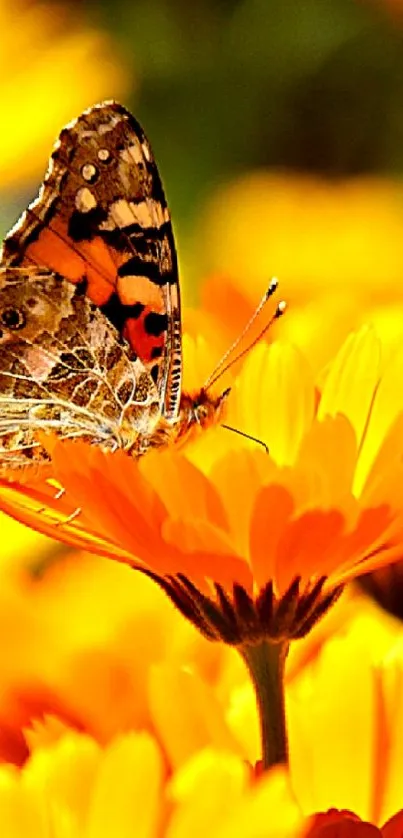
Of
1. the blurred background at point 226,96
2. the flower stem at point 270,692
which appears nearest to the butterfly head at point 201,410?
the flower stem at point 270,692

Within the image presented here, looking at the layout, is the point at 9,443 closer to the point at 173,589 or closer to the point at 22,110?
the point at 173,589

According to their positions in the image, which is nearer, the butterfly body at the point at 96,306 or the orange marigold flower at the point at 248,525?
the orange marigold flower at the point at 248,525

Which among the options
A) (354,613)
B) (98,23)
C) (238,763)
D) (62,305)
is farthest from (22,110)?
(238,763)

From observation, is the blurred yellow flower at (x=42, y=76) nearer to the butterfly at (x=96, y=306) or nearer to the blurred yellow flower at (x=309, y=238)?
the blurred yellow flower at (x=309, y=238)

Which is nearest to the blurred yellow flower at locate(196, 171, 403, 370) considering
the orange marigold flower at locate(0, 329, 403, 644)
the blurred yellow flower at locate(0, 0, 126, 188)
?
the blurred yellow flower at locate(0, 0, 126, 188)

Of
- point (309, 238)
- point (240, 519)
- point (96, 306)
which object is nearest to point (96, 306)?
point (96, 306)

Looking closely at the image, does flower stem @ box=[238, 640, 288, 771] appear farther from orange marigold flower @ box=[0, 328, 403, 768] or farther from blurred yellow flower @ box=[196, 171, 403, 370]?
blurred yellow flower @ box=[196, 171, 403, 370]
